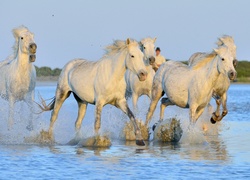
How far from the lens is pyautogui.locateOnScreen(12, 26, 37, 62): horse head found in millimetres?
17922

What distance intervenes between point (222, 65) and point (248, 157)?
252 cm

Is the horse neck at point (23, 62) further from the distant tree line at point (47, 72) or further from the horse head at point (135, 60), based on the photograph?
the distant tree line at point (47, 72)

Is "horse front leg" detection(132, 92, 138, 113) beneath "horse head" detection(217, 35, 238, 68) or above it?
beneath

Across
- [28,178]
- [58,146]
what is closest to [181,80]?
[58,146]

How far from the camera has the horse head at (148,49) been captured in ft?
58.4

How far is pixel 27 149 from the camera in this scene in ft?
49.9

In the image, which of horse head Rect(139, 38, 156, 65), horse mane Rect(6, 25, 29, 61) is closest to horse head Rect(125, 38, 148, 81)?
horse head Rect(139, 38, 156, 65)

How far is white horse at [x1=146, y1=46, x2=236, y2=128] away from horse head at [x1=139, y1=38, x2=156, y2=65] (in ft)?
1.64

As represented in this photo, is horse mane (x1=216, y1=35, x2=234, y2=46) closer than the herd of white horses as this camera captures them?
No

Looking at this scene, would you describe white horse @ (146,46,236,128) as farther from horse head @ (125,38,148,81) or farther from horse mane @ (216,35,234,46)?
horse head @ (125,38,148,81)

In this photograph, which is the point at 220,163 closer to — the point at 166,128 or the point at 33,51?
the point at 166,128

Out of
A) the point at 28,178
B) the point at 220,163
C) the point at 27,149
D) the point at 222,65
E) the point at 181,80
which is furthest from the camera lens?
the point at 181,80

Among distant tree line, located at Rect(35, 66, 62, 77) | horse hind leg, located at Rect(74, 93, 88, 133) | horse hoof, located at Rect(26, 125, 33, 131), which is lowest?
horse hoof, located at Rect(26, 125, 33, 131)

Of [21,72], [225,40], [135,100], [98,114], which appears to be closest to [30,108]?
[21,72]
